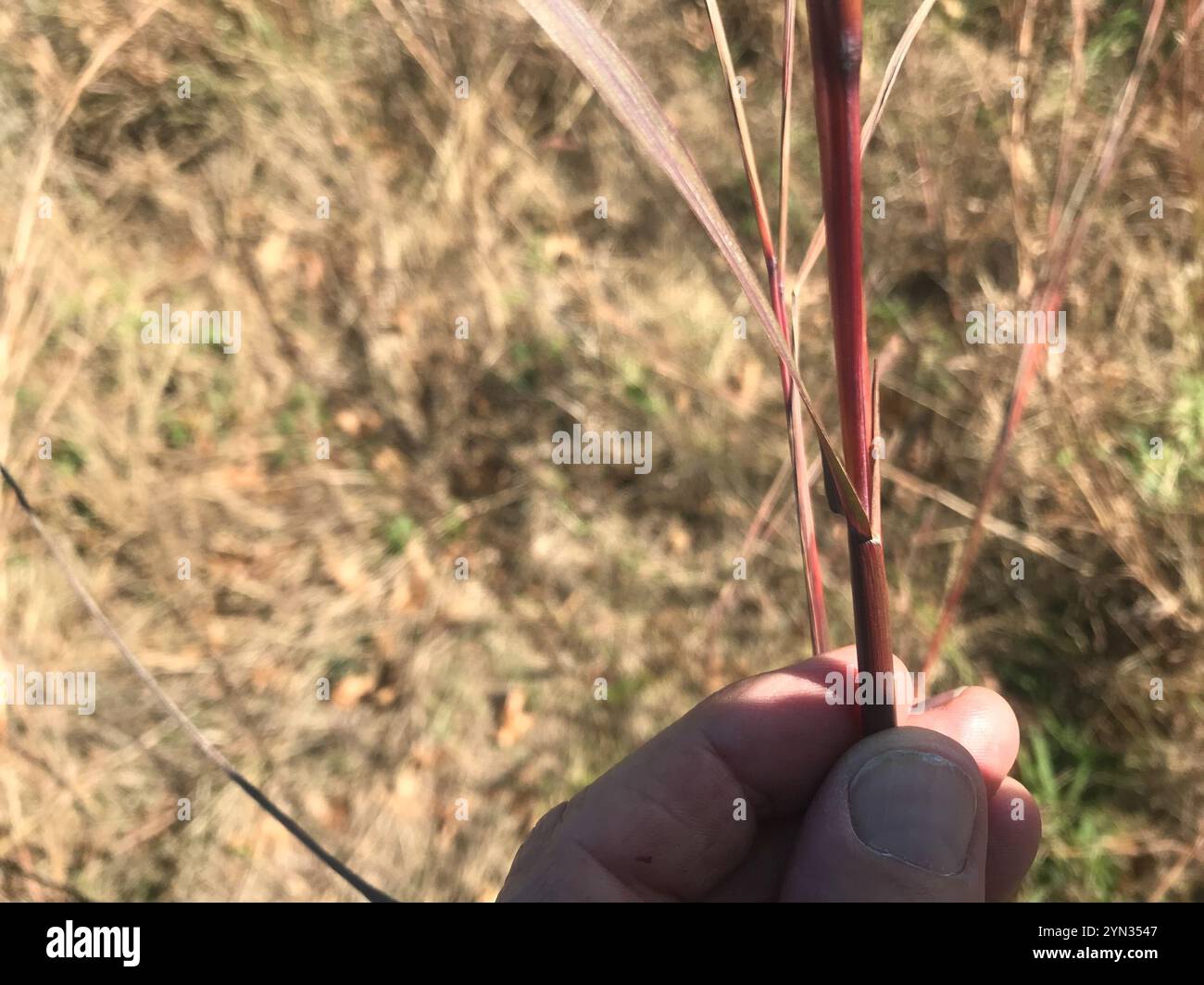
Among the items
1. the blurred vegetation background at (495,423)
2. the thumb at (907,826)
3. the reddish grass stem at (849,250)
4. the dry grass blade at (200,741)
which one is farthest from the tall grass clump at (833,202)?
the blurred vegetation background at (495,423)

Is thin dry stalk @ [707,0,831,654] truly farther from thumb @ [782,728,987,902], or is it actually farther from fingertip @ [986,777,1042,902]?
fingertip @ [986,777,1042,902]

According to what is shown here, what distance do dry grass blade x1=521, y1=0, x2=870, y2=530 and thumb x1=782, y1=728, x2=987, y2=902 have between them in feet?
1.25

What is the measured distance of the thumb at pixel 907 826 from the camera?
0.67 m

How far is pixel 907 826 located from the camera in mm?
675

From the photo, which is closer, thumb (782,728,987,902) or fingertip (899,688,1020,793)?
thumb (782,728,987,902)

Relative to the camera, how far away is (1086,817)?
1.34 meters

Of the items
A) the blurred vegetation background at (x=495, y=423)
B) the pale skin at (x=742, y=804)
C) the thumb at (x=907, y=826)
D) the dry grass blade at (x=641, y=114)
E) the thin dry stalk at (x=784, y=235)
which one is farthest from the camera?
the blurred vegetation background at (x=495, y=423)

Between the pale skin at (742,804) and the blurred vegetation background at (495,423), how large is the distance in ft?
1.60

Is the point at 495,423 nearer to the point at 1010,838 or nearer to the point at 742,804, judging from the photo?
the point at 742,804

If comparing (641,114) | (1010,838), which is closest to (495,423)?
(1010,838)

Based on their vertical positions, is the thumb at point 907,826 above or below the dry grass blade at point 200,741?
below

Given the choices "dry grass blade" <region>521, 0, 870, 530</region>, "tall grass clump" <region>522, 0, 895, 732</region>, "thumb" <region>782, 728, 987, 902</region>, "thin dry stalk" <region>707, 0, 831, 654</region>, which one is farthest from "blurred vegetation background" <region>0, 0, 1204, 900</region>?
"dry grass blade" <region>521, 0, 870, 530</region>

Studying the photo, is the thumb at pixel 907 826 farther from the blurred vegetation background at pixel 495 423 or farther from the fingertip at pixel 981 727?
the blurred vegetation background at pixel 495 423

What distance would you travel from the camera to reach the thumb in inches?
26.3
